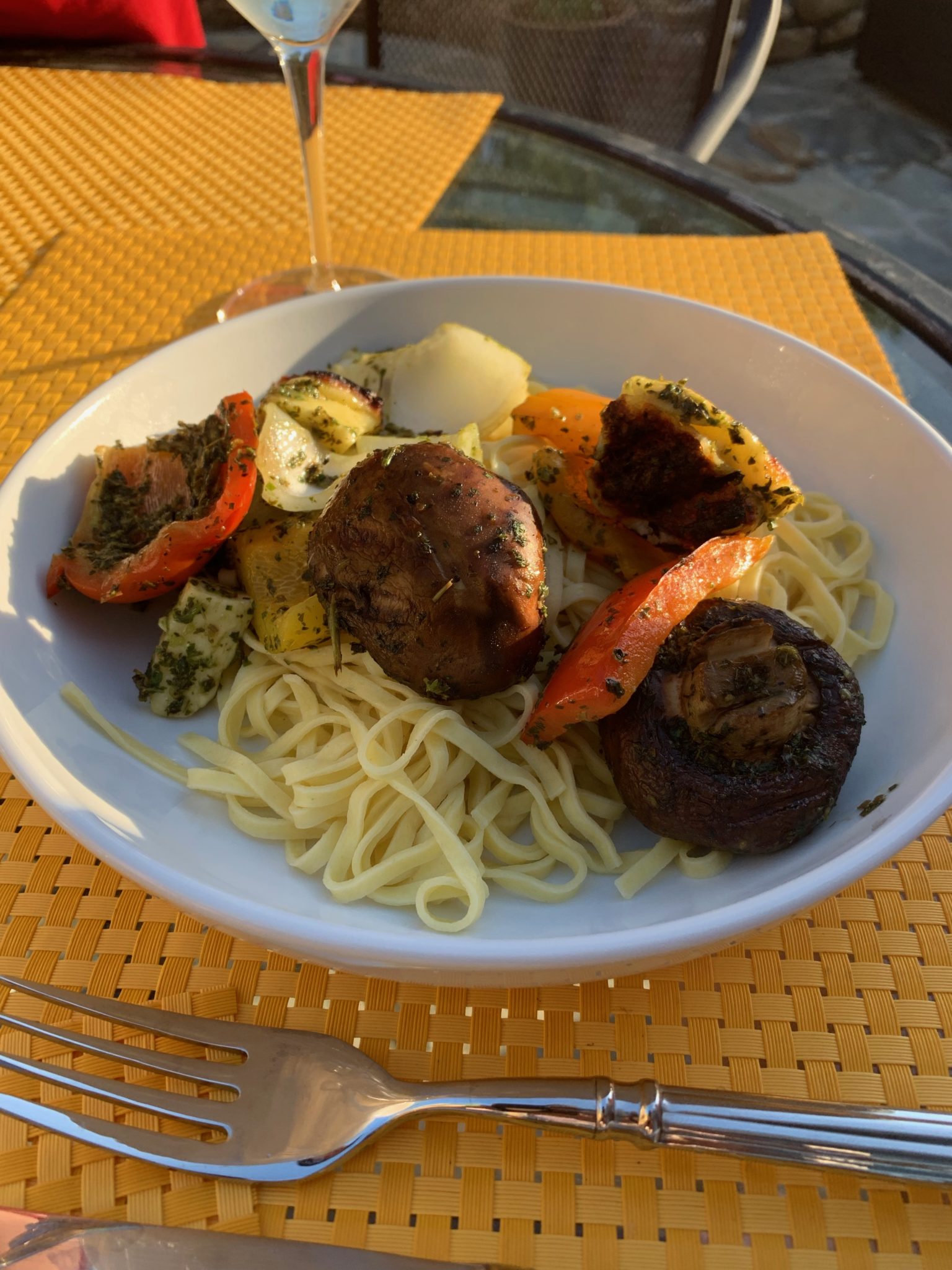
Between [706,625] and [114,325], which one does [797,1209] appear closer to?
[706,625]

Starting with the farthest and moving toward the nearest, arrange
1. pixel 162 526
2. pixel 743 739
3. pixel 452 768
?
pixel 162 526, pixel 452 768, pixel 743 739

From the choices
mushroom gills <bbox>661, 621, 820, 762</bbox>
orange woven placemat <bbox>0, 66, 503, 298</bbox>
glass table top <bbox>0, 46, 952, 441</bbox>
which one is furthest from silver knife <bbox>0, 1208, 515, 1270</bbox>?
glass table top <bbox>0, 46, 952, 441</bbox>

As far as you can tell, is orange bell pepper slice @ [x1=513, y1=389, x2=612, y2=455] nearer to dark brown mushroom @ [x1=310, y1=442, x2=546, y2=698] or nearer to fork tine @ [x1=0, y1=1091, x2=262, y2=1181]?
dark brown mushroom @ [x1=310, y1=442, x2=546, y2=698]

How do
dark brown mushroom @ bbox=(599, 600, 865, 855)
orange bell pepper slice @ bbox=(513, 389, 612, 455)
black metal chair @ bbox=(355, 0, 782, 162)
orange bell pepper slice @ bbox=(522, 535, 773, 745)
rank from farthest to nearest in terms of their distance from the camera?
black metal chair @ bbox=(355, 0, 782, 162) → orange bell pepper slice @ bbox=(513, 389, 612, 455) → orange bell pepper slice @ bbox=(522, 535, 773, 745) → dark brown mushroom @ bbox=(599, 600, 865, 855)

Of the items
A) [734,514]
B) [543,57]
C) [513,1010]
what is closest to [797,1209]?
[513,1010]

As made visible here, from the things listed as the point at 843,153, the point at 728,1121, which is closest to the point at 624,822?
the point at 728,1121

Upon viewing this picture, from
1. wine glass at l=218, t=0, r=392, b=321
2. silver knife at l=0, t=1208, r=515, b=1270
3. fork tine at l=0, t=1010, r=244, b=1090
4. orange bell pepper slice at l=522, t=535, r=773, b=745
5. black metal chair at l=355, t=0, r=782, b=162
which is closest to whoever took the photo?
silver knife at l=0, t=1208, r=515, b=1270

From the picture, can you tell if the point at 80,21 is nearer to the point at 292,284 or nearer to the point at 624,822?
the point at 292,284
